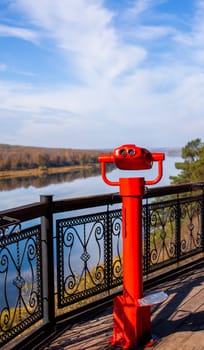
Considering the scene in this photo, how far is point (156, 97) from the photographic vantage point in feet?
56.0

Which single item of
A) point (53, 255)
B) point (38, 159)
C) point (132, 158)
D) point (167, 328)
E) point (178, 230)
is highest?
point (38, 159)

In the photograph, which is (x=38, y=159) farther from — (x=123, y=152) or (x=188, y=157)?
(x=123, y=152)

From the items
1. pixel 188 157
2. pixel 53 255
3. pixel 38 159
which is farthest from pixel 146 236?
pixel 188 157

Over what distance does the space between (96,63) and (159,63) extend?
2.13 m

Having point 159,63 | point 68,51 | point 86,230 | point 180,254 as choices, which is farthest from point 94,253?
point 159,63

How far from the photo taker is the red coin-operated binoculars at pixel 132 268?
2.05 meters

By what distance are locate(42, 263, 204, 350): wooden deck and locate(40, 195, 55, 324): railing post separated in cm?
21

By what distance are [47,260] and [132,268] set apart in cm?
62

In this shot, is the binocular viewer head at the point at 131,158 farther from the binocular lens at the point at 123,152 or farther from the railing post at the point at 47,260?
the railing post at the point at 47,260

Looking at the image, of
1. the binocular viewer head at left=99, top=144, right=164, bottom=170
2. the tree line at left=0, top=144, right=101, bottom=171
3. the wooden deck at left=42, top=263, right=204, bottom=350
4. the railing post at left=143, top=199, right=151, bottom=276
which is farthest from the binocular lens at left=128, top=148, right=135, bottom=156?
the tree line at left=0, top=144, right=101, bottom=171

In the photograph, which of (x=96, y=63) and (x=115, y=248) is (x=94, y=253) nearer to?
(x=115, y=248)

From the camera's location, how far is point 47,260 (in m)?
2.36

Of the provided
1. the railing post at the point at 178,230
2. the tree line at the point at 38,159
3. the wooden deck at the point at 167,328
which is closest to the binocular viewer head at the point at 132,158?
the wooden deck at the point at 167,328

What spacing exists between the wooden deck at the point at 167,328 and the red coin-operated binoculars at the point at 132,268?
0.42 feet
